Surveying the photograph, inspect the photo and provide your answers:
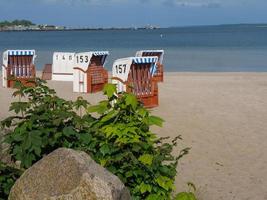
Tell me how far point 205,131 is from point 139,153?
507cm

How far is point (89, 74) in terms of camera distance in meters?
15.2

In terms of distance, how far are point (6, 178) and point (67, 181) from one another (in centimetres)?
73

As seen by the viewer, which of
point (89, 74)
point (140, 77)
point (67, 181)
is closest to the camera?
point (67, 181)

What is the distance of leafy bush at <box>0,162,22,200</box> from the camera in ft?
13.9

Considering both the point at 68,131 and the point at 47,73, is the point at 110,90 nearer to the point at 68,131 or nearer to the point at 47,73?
the point at 68,131

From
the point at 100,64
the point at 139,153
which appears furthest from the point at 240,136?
the point at 100,64

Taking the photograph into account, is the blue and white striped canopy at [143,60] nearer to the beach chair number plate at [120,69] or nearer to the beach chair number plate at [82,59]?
the beach chair number plate at [120,69]

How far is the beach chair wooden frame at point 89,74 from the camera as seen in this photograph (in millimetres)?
15055

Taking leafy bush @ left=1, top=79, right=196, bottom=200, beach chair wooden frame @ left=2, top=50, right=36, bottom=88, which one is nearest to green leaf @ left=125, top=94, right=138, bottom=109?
leafy bush @ left=1, top=79, right=196, bottom=200

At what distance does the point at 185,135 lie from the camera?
29.8 feet

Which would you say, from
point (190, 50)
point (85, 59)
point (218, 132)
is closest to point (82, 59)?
point (85, 59)

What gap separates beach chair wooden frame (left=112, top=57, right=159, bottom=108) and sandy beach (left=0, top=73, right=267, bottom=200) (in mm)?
339

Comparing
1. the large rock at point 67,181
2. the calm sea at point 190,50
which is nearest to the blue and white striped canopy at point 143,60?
the large rock at point 67,181

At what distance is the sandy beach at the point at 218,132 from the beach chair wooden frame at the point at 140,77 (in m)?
0.34
